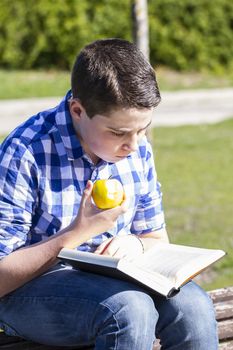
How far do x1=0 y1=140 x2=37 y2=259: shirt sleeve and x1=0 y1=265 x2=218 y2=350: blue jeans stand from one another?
0.50 ft

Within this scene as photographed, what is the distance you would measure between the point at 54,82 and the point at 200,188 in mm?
9617

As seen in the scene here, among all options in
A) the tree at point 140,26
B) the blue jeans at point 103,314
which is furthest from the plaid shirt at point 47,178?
the tree at point 140,26

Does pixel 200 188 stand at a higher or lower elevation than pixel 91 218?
lower

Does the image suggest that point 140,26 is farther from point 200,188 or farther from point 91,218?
point 91,218

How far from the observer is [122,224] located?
308 centimetres

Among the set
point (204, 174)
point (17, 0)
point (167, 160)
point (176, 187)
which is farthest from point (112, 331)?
point (17, 0)

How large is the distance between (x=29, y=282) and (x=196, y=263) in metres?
0.52

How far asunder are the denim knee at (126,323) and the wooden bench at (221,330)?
34cm

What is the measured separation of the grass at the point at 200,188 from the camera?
592cm

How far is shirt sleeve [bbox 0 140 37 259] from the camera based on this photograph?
2.84m

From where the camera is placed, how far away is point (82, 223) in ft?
8.91

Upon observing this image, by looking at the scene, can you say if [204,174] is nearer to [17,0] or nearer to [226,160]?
[226,160]

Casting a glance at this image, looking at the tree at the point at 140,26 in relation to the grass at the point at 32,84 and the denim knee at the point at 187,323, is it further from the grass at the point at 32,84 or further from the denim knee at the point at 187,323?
the grass at the point at 32,84

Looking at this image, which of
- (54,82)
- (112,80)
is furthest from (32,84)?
(112,80)
